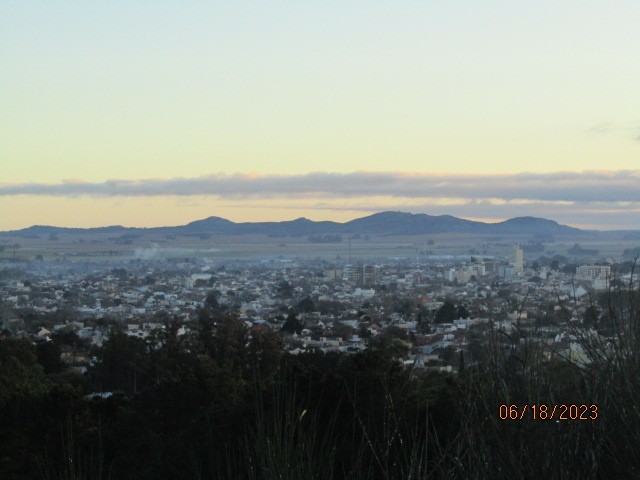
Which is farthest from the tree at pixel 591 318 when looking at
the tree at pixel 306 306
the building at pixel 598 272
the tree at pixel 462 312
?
the tree at pixel 306 306

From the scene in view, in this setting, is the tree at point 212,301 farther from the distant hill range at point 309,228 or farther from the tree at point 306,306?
the distant hill range at point 309,228

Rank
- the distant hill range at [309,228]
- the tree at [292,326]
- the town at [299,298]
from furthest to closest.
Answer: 1. the distant hill range at [309,228]
2. the tree at [292,326]
3. the town at [299,298]

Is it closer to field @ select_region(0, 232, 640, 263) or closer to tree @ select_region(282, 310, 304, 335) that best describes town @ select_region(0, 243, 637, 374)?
tree @ select_region(282, 310, 304, 335)

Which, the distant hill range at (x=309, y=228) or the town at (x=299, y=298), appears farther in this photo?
the distant hill range at (x=309, y=228)

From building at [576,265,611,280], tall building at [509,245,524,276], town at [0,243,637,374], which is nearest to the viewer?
building at [576,265,611,280]

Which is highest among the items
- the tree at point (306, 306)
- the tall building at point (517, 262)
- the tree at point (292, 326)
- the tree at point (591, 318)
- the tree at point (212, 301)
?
the tree at point (591, 318)

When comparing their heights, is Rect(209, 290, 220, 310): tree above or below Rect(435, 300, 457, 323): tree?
below
